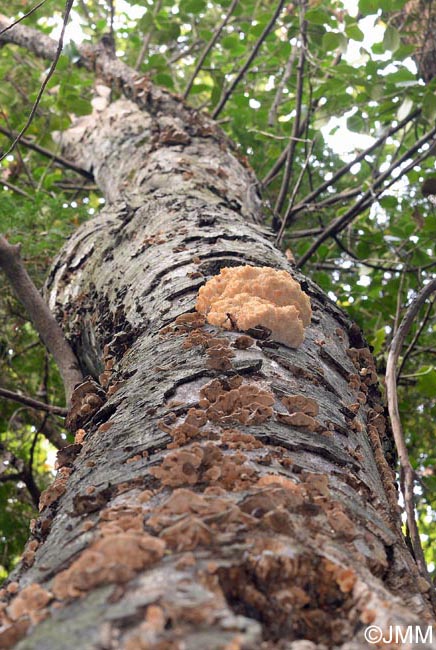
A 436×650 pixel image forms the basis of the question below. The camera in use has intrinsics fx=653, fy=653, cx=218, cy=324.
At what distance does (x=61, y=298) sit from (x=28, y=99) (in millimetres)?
2230

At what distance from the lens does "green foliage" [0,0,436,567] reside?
3453 millimetres

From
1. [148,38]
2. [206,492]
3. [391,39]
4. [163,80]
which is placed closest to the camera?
[206,492]

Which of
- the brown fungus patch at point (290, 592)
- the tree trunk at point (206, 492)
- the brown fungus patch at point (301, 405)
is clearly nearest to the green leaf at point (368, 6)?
the tree trunk at point (206, 492)

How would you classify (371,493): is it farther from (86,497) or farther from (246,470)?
(86,497)

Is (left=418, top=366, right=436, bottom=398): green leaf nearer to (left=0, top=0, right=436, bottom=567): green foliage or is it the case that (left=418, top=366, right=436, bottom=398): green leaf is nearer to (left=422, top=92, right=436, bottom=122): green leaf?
(left=0, top=0, right=436, bottom=567): green foliage

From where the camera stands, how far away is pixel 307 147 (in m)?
4.55

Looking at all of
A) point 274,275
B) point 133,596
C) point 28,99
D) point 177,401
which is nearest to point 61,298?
point 274,275

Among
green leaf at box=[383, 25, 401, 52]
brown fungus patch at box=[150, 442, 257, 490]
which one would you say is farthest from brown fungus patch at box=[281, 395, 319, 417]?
green leaf at box=[383, 25, 401, 52]

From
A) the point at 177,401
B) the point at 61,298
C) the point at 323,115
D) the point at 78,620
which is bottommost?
the point at 78,620

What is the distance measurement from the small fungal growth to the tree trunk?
48mm

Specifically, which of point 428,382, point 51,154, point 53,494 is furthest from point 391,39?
point 53,494

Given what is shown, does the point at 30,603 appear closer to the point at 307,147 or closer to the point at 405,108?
the point at 405,108

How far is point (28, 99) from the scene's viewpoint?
166 inches

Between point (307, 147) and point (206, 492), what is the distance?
3.94m
